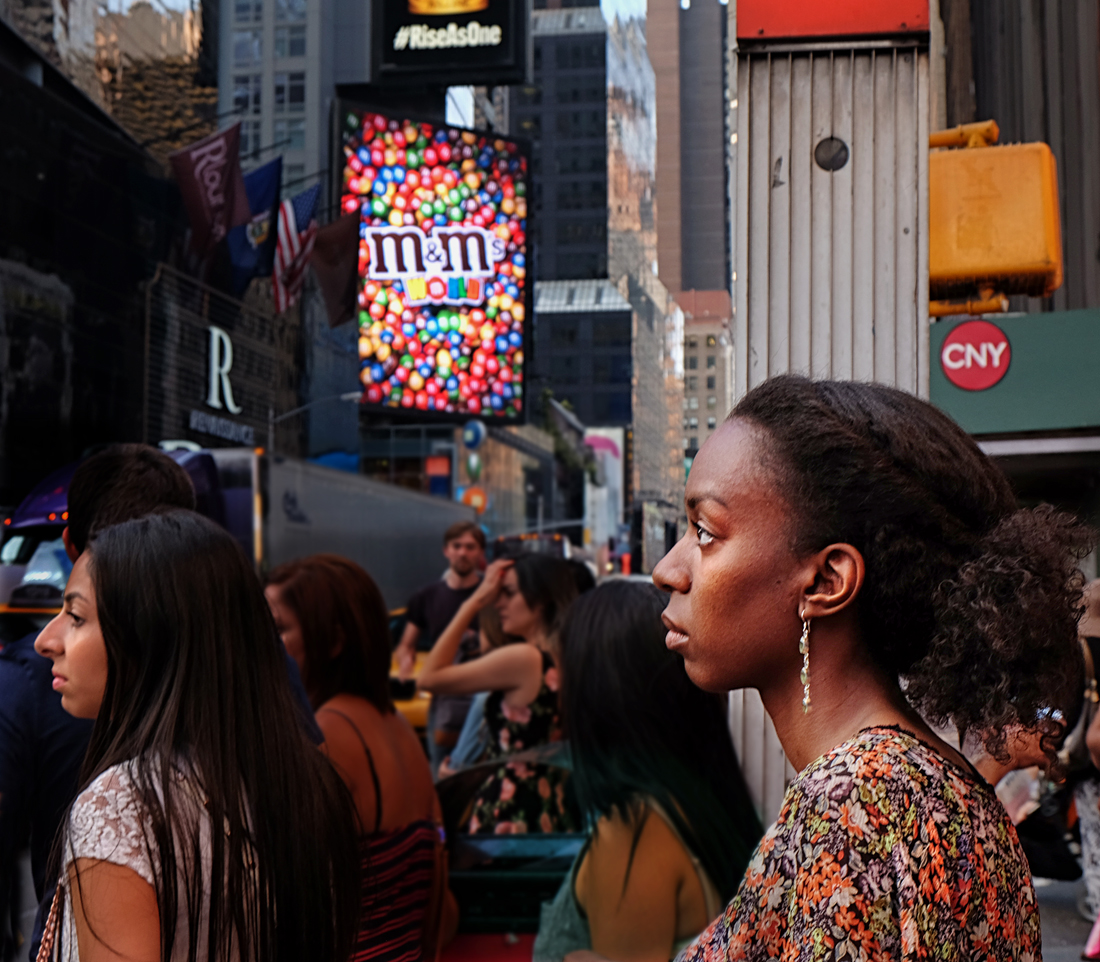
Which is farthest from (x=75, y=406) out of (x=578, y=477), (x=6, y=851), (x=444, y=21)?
(x=578, y=477)

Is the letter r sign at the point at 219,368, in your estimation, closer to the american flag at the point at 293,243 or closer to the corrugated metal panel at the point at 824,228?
the american flag at the point at 293,243

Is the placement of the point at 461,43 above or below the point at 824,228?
above

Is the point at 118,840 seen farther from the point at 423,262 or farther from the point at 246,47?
the point at 246,47

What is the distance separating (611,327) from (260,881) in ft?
85.3

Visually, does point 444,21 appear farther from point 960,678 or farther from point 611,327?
point 960,678

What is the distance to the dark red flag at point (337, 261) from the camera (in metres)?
18.9

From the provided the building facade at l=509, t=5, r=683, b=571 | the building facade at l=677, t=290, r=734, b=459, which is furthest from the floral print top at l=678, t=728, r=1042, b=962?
the building facade at l=509, t=5, r=683, b=571

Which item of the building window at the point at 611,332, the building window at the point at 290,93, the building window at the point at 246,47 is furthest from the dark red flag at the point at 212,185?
the building window at the point at 611,332

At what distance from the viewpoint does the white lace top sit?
1589mm

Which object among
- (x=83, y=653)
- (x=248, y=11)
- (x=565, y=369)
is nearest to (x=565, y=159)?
(x=565, y=369)

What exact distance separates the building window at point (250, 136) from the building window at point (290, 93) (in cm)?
87

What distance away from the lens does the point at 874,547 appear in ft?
3.79

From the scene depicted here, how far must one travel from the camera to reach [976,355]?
482 centimetres

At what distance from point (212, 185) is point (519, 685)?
14.9 metres
